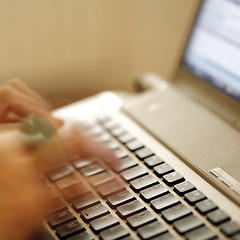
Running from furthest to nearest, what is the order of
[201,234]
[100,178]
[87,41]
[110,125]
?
[87,41], [110,125], [100,178], [201,234]

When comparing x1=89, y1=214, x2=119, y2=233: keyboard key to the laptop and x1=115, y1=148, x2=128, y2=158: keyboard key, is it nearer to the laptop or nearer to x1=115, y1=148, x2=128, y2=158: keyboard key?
the laptop

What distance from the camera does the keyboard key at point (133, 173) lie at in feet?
1.77

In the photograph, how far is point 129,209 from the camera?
0.49m

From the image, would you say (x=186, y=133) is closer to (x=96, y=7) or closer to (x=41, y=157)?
(x=41, y=157)

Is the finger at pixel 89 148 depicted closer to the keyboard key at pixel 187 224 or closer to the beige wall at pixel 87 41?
the keyboard key at pixel 187 224

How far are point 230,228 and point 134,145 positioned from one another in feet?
0.60

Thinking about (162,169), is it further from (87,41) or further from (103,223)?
(87,41)

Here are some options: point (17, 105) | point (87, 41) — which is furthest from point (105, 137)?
point (87, 41)

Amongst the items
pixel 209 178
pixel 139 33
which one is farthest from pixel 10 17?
pixel 209 178

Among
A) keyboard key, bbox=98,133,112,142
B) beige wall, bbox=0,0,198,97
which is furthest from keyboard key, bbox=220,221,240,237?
beige wall, bbox=0,0,198,97

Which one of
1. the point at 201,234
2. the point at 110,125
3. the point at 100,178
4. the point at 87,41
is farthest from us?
the point at 87,41

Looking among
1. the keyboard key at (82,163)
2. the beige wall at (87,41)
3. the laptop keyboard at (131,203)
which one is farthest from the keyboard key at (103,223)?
the beige wall at (87,41)

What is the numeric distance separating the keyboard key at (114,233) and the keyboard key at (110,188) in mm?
53

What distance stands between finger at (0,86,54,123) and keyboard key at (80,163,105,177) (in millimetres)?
90
